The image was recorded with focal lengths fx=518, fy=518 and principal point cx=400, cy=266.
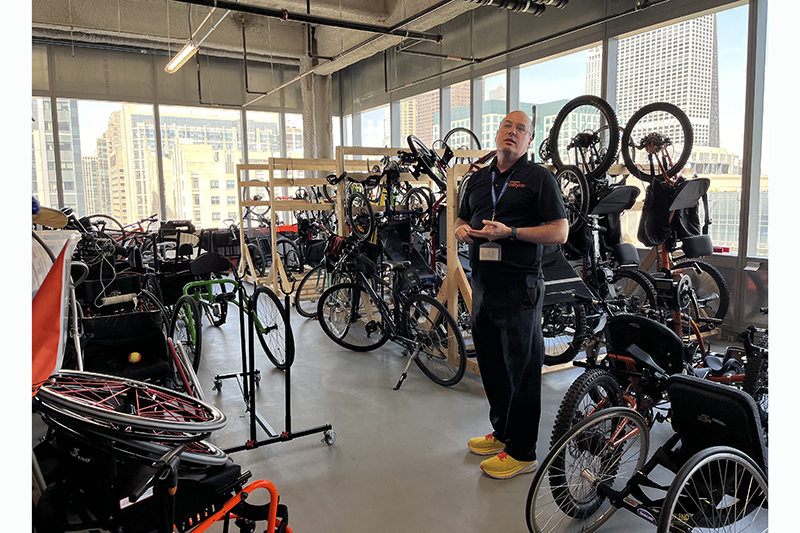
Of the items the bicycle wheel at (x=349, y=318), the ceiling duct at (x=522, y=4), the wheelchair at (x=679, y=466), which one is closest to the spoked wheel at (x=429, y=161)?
the bicycle wheel at (x=349, y=318)

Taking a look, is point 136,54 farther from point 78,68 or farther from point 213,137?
point 213,137

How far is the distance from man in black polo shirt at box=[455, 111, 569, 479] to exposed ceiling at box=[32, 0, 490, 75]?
15.2 ft

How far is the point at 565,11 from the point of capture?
21.7 feet

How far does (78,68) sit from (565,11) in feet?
30.3

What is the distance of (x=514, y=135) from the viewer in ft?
8.39

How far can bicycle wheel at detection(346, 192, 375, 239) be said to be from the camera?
4.95 m

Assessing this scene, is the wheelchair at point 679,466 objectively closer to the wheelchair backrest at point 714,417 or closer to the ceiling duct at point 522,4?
the wheelchair backrest at point 714,417

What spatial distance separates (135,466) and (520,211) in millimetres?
1943

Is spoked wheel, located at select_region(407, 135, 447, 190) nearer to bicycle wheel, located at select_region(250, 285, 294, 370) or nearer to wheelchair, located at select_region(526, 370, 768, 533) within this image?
bicycle wheel, located at select_region(250, 285, 294, 370)

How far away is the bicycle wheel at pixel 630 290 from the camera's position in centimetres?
413

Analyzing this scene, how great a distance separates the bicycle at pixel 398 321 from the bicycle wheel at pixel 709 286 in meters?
2.31

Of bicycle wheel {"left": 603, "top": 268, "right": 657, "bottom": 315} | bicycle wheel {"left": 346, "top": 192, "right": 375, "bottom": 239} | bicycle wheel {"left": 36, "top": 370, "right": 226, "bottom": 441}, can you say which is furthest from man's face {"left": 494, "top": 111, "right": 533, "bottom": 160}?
bicycle wheel {"left": 346, "top": 192, "right": 375, "bottom": 239}

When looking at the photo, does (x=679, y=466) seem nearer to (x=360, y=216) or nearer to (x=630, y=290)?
(x=630, y=290)

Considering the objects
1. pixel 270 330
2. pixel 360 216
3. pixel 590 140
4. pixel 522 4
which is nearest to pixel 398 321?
pixel 270 330
